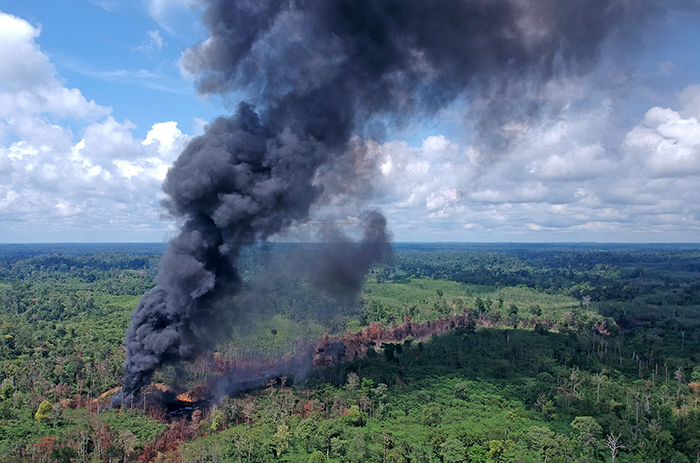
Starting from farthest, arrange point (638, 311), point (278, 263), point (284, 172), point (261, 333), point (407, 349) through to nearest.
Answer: point (638, 311) < point (261, 333) < point (407, 349) < point (278, 263) < point (284, 172)

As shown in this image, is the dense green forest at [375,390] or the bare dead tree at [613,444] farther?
the dense green forest at [375,390]

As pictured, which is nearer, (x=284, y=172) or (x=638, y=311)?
(x=284, y=172)

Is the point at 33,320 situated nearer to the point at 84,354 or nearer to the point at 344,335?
the point at 84,354

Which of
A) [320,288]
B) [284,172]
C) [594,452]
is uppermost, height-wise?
[284,172]

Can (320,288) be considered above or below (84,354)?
above

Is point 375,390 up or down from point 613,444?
up

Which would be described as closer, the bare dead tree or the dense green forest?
the bare dead tree

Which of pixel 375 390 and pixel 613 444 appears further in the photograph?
pixel 375 390

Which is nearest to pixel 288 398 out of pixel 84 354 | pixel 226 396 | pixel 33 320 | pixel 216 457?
pixel 226 396
